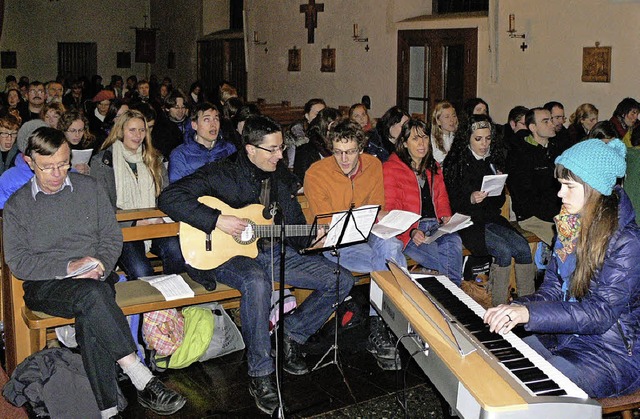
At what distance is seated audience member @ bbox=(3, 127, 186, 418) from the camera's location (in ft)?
12.7

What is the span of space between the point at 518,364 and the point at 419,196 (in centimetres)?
269

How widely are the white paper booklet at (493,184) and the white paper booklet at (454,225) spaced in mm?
383

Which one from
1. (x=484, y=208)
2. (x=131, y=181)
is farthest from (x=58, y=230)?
(x=484, y=208)

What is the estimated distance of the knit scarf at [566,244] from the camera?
3.12 meters

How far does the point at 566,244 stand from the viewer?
3189 mm

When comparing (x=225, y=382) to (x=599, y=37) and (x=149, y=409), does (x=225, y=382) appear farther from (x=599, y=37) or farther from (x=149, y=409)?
(x=599, y=37)

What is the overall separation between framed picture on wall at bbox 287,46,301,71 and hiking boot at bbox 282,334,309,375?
10.8 meters

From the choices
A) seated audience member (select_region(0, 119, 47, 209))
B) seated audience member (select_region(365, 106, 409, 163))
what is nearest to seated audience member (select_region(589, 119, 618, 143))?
seated audience member (select_region(365, 106, 409, 163))

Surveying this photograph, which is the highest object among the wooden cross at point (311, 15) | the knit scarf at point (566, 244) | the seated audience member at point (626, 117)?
the wooden cross at point (311, 15)

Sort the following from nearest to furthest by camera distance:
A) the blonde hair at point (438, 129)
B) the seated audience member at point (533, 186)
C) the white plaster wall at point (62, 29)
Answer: the seated audience member at point (533, 186)
the blonde hair at point (438, 129)
the white plaster wall at point (62, 29)

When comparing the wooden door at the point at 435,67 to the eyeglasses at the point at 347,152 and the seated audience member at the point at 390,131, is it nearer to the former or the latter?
the seated audience member at the point at 390,131

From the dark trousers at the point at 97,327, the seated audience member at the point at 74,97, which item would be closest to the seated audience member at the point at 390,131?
A: the dark trousers at the point at 97,327

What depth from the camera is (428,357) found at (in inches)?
114

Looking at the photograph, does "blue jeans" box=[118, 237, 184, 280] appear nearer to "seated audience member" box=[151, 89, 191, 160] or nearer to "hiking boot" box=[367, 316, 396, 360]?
"hiking boot" box=[367, 316, 396, 360]
